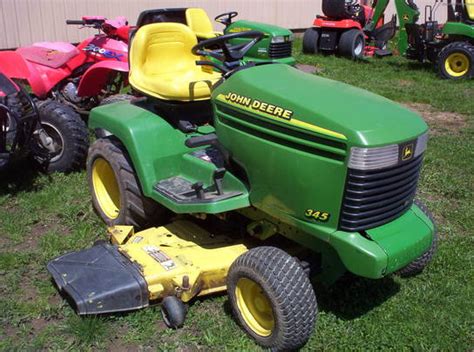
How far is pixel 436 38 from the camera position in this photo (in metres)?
10.2

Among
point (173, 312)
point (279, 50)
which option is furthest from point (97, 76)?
point (279, 50)

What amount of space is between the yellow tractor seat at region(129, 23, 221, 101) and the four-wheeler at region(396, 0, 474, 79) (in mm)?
6758

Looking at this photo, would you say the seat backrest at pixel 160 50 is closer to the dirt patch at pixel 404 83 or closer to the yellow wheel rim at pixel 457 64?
the dirt patch at pixel 404 83

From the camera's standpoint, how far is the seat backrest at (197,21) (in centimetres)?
721

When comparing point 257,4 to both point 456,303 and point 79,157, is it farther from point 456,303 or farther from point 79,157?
point 456,303

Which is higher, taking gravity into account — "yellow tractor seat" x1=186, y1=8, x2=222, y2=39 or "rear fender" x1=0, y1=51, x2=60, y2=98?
"yellow tractor seat" x1=186, y1=8, x2=222, y2=39

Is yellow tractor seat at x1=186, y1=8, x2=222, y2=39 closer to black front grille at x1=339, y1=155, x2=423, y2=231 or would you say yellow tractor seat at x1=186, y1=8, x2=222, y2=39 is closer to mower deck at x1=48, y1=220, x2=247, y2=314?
mower deck at x1=48, y1=220, x2=247, y2=314

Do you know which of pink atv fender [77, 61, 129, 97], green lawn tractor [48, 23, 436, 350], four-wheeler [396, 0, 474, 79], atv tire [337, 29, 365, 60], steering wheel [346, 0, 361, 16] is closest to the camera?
green lawn tractor [48, 23, 436, 350]

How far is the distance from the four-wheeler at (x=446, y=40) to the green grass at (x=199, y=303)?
5.53 metres

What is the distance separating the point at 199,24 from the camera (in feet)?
24.4

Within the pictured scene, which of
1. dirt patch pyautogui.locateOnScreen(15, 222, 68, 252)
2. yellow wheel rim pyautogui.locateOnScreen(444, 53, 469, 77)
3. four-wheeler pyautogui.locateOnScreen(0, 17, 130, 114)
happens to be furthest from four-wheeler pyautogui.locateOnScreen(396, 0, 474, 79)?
dirt patch pyautogui.locateOnScreen(15, 222, 68, 252)

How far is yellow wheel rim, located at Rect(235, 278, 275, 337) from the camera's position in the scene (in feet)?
9.46

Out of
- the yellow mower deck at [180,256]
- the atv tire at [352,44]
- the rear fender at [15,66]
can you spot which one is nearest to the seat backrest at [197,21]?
the rear fender at [15,66]

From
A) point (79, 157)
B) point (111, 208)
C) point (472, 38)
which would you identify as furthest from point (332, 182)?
point (472, 38)
